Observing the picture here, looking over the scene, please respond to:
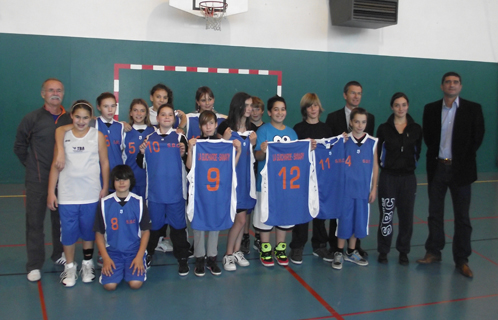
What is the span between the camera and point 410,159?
14.2ft

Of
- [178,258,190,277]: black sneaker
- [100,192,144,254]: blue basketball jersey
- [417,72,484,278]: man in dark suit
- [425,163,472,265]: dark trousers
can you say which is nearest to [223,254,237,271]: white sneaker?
[178,258,190,277]: black sneaker

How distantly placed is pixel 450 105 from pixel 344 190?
140 cm

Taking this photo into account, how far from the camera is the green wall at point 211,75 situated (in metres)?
7.55

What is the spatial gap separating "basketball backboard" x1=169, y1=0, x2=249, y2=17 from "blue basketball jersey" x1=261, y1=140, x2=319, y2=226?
4534 millimetres

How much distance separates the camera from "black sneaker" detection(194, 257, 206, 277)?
13.3 feet

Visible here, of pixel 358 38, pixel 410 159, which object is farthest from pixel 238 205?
pixel 358 38

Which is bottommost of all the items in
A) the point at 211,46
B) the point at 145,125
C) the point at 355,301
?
the point at 355,301

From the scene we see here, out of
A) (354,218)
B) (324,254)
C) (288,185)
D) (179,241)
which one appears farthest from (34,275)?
(354,218)

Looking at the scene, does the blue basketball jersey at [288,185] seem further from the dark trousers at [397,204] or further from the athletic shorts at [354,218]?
the dark trousers at [397,204]

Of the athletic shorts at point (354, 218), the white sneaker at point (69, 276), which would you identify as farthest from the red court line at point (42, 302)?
the athletic shorts at point (354, 218)

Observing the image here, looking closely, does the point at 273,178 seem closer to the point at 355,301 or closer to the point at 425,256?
the point at 355,301

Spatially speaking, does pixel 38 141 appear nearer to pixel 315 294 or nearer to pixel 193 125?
pixel 193 125

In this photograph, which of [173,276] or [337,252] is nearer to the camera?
[173,276]

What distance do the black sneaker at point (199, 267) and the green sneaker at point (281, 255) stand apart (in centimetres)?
78
